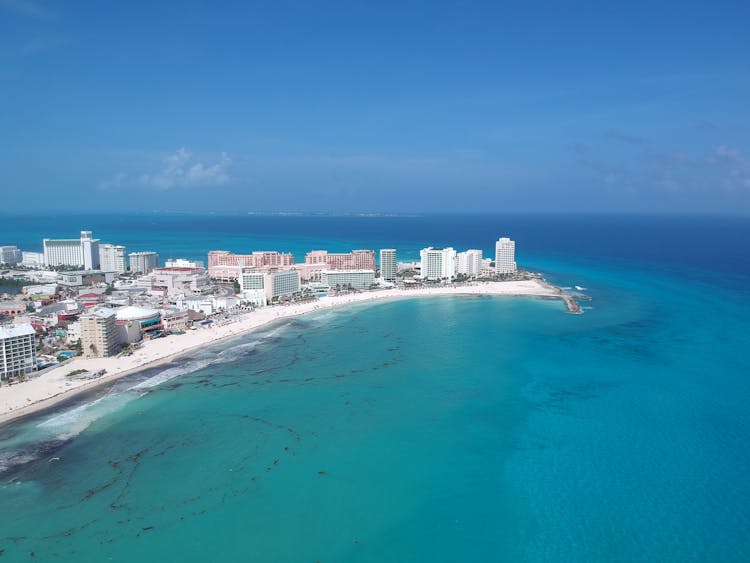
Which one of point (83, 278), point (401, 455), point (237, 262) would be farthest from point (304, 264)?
point (401, 455)

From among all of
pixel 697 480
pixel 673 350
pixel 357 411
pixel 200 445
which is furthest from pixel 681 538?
pixel 673 350

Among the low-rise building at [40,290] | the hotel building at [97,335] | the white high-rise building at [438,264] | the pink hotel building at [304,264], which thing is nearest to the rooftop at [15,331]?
the hotel building at [97,335]

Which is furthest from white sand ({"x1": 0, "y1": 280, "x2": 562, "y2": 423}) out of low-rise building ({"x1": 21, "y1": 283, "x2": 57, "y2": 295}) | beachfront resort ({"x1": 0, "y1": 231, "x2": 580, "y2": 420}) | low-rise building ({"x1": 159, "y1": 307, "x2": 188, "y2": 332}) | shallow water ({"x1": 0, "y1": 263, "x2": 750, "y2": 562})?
low-rise building ({"x1": 21, "y1": 283, "x2": 57, "y2": 295})

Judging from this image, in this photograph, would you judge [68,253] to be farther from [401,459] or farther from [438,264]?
[401,459]

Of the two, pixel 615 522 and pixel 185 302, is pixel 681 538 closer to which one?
pixel 615 522

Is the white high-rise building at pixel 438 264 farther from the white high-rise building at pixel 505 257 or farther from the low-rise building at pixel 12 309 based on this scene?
the low-rise building at pixel 12 309

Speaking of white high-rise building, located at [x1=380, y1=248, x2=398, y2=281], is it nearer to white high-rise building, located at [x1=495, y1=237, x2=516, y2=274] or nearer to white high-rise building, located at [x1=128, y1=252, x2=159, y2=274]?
white high-rise building, located at [x1=495, y1=237, x2=516, y2=274]

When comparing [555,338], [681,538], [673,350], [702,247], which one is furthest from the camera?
[702,247]
